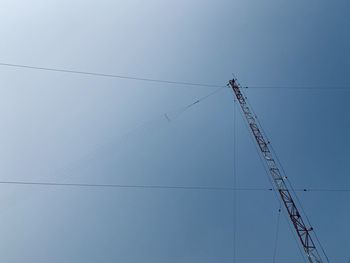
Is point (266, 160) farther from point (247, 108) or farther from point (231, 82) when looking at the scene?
point (231, 82)

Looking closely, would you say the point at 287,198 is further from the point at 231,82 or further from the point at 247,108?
the point at 231,82

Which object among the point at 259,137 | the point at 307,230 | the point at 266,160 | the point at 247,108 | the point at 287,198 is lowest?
the point at 307,230

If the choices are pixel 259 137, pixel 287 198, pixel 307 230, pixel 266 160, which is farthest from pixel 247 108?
pixel 307 230

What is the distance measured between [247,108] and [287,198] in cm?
2055

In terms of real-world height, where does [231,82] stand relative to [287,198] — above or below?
above

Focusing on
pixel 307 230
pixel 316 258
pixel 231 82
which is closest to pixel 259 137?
pixel 231 82

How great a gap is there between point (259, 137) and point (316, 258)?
26036mm

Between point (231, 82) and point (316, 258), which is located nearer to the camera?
point (316, 258)

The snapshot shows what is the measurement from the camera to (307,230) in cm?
6378

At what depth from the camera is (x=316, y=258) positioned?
206 feet

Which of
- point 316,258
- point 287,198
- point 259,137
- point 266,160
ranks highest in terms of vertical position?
point 259,137

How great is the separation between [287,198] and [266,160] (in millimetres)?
8797

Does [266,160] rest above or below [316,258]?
above

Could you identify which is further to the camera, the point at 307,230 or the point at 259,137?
the point at 259,137
